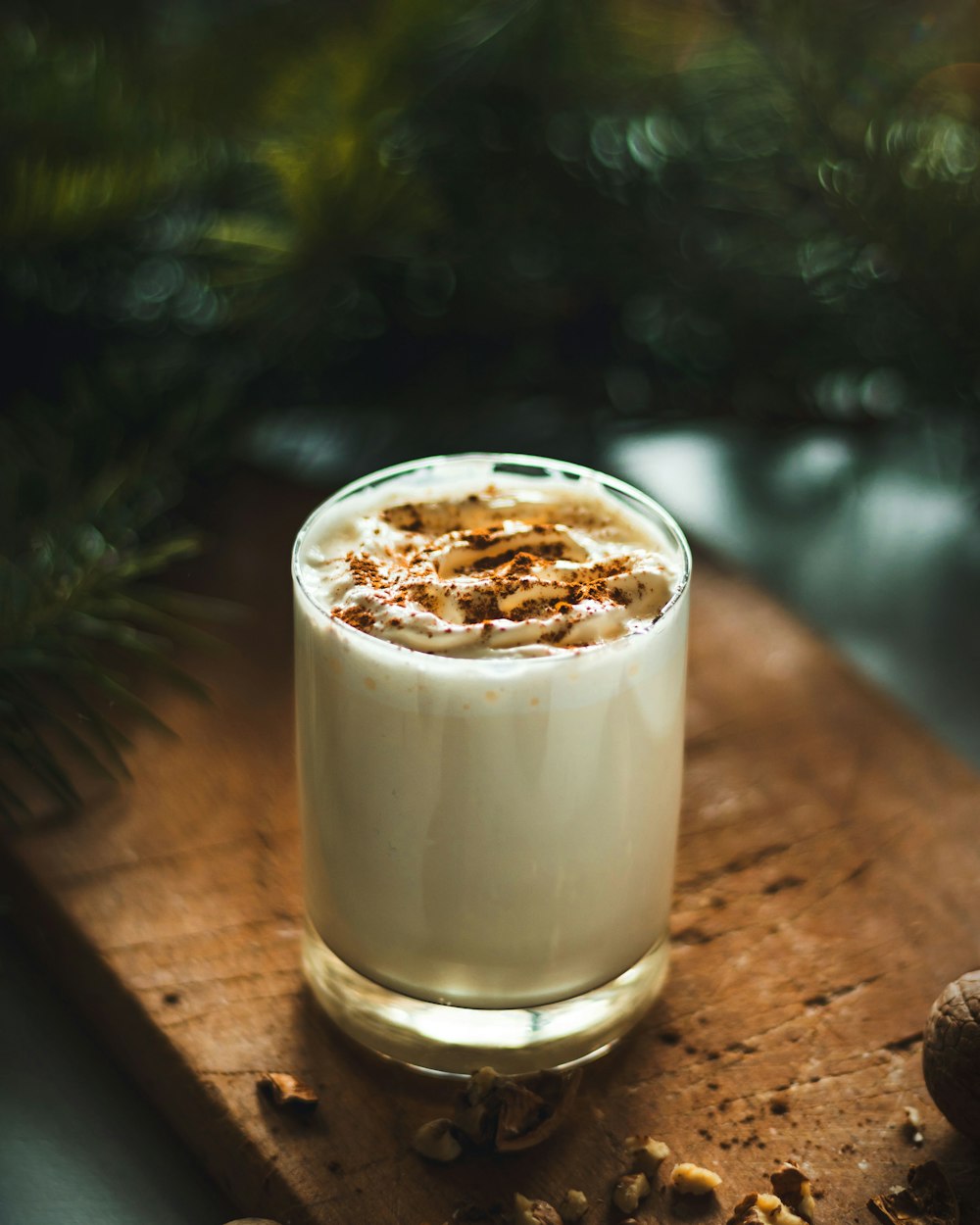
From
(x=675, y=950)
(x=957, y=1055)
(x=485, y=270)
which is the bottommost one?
(x=675, y=950)

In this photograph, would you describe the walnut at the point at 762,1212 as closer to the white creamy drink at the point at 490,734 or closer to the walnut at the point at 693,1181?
the walnut at the point at 693,1181

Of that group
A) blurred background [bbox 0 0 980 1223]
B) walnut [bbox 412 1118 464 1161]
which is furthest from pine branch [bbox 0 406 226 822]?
walnut [bbox 412 1118 464 1161]

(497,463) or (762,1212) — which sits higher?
(497,463)

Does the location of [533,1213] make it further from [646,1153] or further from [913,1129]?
[913,1129]

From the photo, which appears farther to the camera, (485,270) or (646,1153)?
(485,270)

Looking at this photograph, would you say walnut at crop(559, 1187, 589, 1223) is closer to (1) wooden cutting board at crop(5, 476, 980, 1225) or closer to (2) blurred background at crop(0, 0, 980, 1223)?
(1) wooden cutting board at crop(5, 476, 980, 1225)

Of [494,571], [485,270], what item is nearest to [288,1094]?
[494,571]

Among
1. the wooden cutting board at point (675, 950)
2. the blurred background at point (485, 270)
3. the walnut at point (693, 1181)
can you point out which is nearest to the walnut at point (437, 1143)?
the wooden cutting board at point (675, 950)
